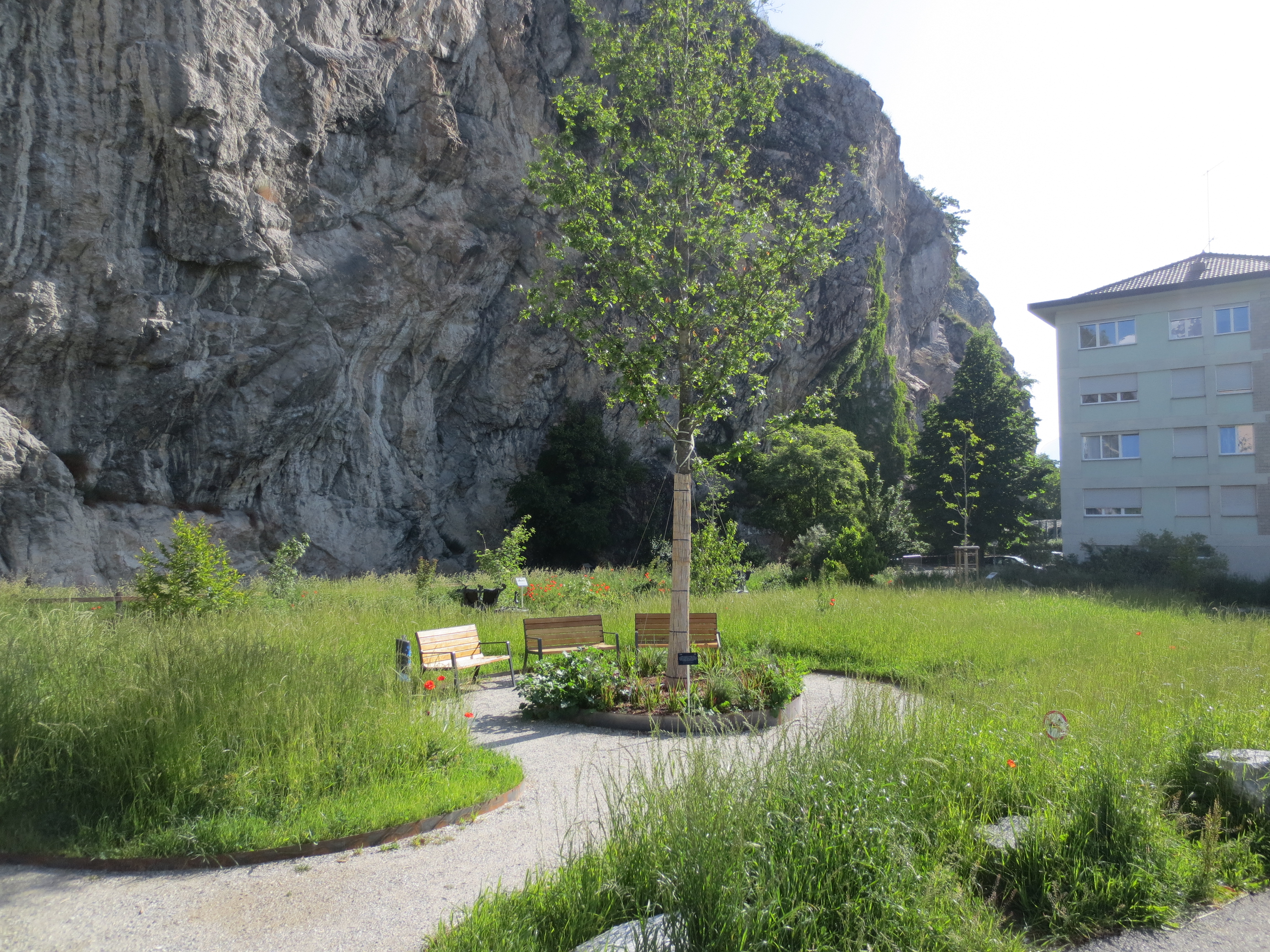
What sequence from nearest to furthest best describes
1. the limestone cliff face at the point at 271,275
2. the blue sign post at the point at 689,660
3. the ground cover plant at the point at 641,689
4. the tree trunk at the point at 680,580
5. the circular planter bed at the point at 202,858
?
the circular planter bed at the point at 202,858 < the blue sign post at the point at 689,660 < the ground cover plant at the point at 641,689 < the tree trunk at the point at 680,580 < the limestone cliff face at the point at 271,275

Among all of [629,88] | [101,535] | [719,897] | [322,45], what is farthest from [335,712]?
[322,45]

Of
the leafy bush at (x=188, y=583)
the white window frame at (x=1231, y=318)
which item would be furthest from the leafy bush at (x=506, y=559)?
the white window frame at (x=1231, y=318)

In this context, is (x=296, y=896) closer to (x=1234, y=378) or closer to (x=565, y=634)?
(x=565, y=634)

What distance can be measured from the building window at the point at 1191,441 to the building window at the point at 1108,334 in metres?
4.04

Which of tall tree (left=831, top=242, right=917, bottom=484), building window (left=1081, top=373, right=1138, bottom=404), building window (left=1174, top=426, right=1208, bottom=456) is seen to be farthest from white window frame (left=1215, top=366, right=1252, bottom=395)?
tall tree (left=831, top=242, right=917, bottom=484)

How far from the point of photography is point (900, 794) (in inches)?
166

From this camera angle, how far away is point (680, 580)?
800 centimetres

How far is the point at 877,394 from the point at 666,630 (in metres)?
41.0

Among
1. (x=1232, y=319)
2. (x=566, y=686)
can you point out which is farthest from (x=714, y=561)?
(x=1232, y=319)

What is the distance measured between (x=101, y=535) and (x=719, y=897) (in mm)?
23652

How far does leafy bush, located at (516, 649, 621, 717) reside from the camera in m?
7.87

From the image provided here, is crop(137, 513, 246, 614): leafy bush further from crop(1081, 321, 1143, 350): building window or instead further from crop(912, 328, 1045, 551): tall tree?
crop(912, 328, 1045, 551): tall tree

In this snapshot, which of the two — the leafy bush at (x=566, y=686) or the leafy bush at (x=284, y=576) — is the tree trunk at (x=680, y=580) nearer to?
the leafy bush at (x=566, y=686)

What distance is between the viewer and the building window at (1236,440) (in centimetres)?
3083
